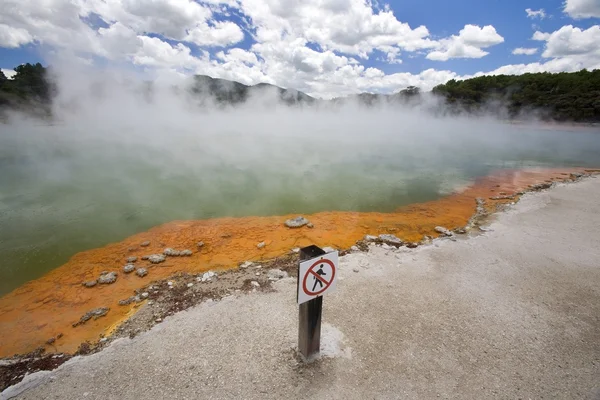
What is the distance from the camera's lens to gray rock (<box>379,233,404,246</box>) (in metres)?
6.00

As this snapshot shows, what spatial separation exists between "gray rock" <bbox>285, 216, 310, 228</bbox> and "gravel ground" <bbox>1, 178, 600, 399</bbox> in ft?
8.40

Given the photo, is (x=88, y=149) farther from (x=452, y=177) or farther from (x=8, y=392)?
(x=452, y=177)

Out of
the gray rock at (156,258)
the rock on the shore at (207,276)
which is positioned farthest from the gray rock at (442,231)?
the gray rock at (156,258)

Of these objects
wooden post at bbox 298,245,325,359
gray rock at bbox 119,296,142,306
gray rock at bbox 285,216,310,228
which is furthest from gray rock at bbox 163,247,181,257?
wooden post at bbox 298,245,325,359

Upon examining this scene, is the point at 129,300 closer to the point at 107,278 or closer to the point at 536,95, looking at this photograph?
the point at 107,278

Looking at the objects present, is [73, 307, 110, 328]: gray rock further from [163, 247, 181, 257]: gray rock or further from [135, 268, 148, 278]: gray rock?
[163, 247, 181, 257]: gray rock

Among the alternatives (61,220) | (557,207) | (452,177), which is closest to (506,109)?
(452,177)

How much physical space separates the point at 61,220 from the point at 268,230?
6.04m

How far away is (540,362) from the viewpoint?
9.82 ft

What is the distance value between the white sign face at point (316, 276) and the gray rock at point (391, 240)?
12.2 feet

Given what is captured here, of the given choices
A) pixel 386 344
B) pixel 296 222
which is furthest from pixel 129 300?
pixel 296 222

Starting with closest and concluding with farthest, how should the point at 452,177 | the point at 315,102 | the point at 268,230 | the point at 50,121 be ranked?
the point at 268,230 < the point at 452,177 < the point at 50,121 < the point at 315,102

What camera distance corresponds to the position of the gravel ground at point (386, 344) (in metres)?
2.71

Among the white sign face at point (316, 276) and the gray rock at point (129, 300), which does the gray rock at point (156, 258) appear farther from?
the white sign face at point (316, 276)
